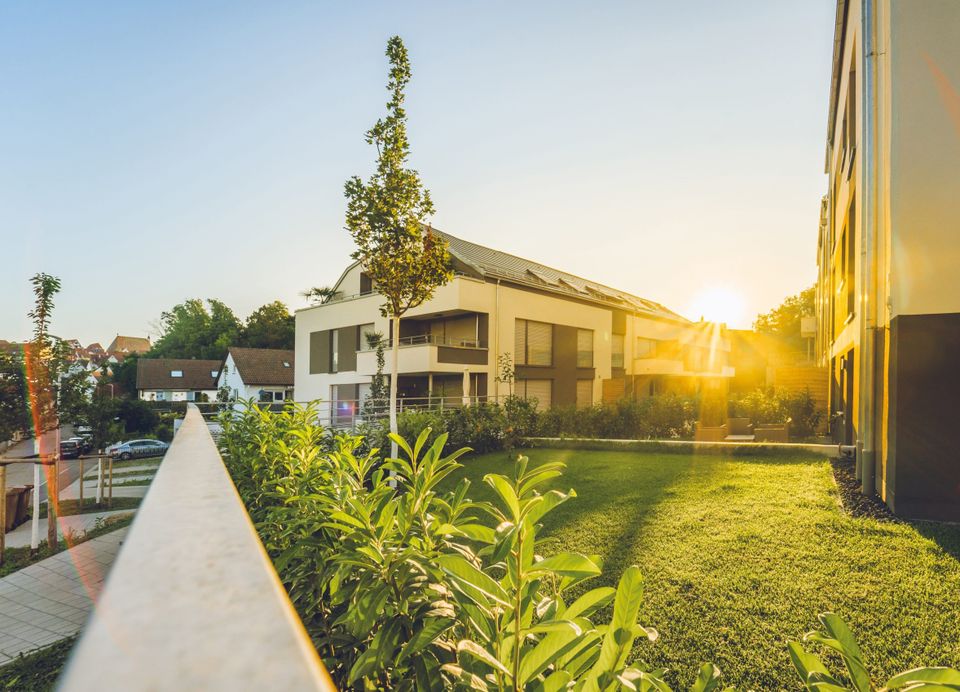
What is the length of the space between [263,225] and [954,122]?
12783 millimetres

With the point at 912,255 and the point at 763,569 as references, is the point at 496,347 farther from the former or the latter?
the point at 763,569

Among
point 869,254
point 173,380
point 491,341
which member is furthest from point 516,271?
point 173,380

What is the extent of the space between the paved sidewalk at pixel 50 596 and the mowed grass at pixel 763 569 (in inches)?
211

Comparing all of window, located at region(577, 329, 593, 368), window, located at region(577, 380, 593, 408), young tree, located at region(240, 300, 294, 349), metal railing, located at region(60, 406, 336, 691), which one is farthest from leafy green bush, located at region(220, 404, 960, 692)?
young tree, located at region(240, 300, 294, 349)

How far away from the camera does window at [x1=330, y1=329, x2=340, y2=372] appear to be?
86.6ft

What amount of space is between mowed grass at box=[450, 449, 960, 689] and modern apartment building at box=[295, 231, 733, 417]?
12662mm

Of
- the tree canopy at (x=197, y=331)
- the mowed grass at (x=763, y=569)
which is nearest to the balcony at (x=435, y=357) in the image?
the mowed grass at (x=763, y=569)

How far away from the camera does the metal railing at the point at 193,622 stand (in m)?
0.30

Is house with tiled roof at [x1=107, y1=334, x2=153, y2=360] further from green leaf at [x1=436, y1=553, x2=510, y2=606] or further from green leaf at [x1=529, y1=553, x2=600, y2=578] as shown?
green leaf at [x1=529, y1=553, x2=600, y2=578]

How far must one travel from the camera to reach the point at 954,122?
6043mm

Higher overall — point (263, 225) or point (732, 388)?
point (263, 225)

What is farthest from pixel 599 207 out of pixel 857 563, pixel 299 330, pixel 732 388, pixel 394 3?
pixel 732 388

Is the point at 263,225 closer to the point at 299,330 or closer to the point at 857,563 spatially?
the point at 857,563

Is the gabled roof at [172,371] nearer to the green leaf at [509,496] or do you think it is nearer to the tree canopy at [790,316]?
the green leaf at [509,496]
